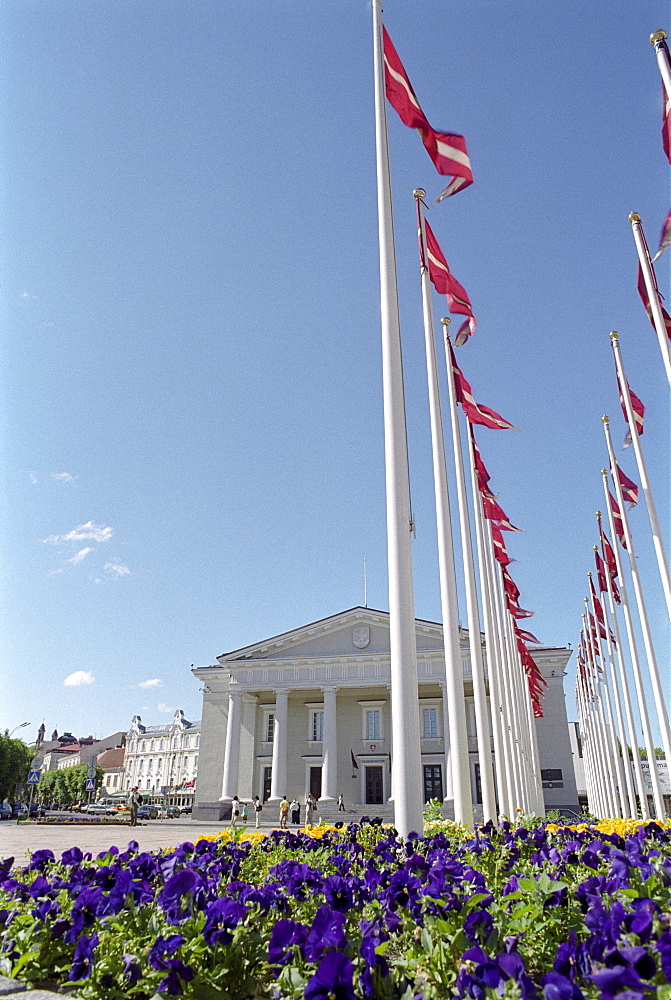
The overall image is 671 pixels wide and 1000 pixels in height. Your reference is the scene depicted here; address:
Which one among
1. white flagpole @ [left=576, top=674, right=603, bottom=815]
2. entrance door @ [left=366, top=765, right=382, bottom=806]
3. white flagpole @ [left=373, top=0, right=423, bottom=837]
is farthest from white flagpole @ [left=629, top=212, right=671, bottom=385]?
entrance door @ [left=366, top=765, right=382, bottom=806]

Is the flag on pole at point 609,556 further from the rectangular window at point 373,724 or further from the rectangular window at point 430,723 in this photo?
the rectangular window at point 373,724

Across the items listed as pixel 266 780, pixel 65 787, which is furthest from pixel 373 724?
pixel 65 787

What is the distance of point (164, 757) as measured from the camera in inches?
4363

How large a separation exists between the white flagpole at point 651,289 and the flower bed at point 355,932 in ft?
33.6

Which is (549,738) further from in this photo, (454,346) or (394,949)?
(394,949)

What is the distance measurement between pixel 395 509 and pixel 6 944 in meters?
5.92

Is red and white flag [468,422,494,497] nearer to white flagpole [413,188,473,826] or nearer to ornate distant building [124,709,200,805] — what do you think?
white flagpole [413,188,473,826]

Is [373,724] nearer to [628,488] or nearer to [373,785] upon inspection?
[373,785]

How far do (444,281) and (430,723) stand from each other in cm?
4373

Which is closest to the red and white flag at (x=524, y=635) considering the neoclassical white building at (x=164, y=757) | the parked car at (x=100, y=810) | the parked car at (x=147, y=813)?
the parked car at (x=147, y=813)

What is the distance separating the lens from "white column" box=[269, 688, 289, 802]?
155ft

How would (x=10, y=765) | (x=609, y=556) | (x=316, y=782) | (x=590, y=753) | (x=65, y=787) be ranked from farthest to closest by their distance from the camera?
(x=65, y=787)
(x=10, y=765)
(x=590, y=753)
(x=316, y=782)
(x=609, y=556)

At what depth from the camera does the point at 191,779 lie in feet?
342

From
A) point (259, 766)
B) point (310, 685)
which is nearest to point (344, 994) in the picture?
point (310, 685)
